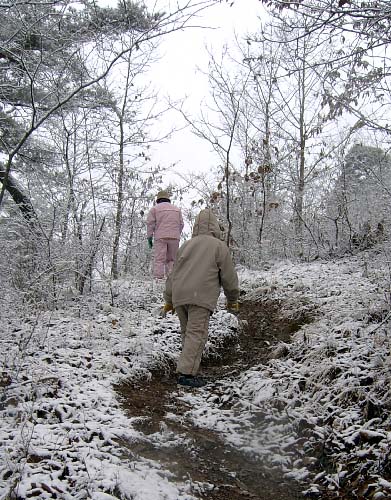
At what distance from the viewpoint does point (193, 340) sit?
16.6 feet

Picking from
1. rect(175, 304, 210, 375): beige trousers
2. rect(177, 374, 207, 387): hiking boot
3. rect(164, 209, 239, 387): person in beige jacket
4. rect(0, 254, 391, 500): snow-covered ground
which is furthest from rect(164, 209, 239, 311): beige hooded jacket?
rect(0, 254, 391, 500): snow-covered ground

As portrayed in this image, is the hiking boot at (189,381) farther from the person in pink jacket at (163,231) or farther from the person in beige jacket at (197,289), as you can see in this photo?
the person in pink jacket at (163,231)

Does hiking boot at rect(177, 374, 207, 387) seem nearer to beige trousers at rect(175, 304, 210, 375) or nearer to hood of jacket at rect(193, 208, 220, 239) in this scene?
beige trousers at rect(175, 304, 210, 375)

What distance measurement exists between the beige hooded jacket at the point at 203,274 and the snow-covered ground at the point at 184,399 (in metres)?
0.95

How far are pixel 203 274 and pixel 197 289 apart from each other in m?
0.19

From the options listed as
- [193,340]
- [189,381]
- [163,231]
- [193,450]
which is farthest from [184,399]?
[163,231]

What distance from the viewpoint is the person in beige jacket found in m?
5.03

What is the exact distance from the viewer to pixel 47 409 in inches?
149

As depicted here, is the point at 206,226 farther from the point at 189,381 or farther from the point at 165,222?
the point at 165,222

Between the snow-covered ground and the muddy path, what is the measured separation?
93 mm

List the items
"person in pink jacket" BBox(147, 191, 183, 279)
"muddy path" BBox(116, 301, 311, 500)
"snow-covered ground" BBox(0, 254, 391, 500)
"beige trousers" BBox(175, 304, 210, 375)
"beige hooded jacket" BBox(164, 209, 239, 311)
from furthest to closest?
"person in pink jacket" BBox(147, 191, 183, 279) < "beige hooded jacket" BBox(164, 209, 239, 311) < "beige trousers" BBox(175, 304, 210, 375) < "muddy path" BBox(116, 301, 311, 500) < "snow-covered ground" BBox(0, 254, 391, 500)

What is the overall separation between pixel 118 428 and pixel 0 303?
295 centimetres

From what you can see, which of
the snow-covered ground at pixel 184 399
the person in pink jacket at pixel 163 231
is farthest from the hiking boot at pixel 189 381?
the person in pink jacket at pixel 163 231

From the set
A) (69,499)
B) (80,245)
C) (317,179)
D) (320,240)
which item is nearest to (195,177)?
(317,179)
